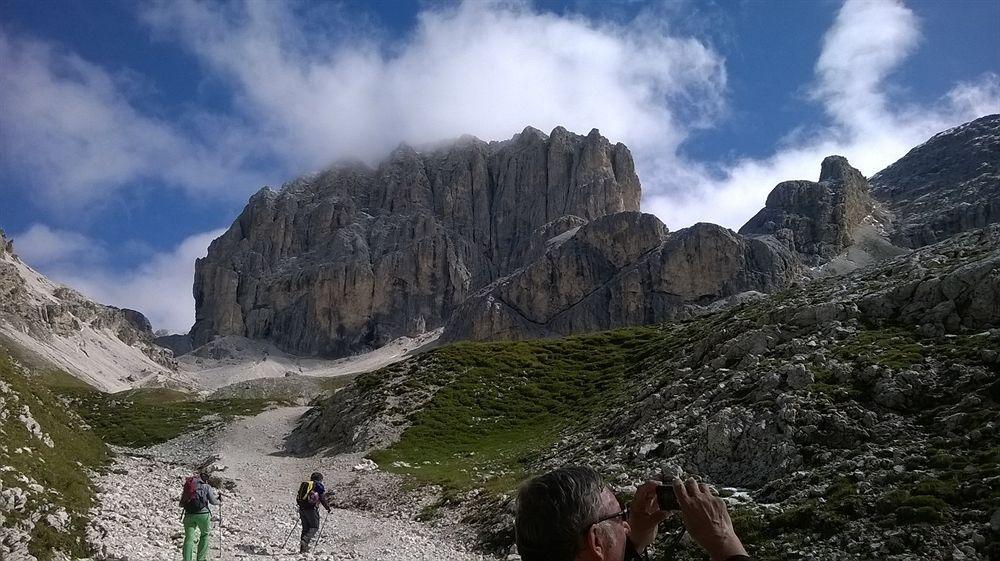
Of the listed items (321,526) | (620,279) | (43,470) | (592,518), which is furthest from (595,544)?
(620,279)

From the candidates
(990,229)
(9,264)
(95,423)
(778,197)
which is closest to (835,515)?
(990,229)

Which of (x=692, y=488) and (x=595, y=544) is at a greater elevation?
(x=692, y=488)

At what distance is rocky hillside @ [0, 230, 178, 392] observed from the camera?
108 metres

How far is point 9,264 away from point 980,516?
6150 inches

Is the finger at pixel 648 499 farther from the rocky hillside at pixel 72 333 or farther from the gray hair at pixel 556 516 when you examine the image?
the rocky hillside at pixel 72 333

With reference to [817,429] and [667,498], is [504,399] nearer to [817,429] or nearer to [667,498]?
[817,429]

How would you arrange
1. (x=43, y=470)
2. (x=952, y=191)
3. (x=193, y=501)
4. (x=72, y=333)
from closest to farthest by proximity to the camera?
(x=193, y=501) → (x=43, y=470) → (x=72, y=333) → (x=952, y=191)

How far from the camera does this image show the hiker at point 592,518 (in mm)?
3271

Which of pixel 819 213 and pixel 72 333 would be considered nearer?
pixel 72 333

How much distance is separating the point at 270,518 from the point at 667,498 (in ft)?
83.0

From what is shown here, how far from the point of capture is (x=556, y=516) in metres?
3.38

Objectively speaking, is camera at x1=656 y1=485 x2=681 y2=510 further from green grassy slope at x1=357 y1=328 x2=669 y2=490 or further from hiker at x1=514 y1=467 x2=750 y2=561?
green grassy slope at x1=357 y1=328 x2=669 y2=490

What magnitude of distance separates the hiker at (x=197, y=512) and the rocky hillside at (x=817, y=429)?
9070 millimetres

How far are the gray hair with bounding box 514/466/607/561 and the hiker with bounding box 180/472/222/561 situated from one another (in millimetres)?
13562
